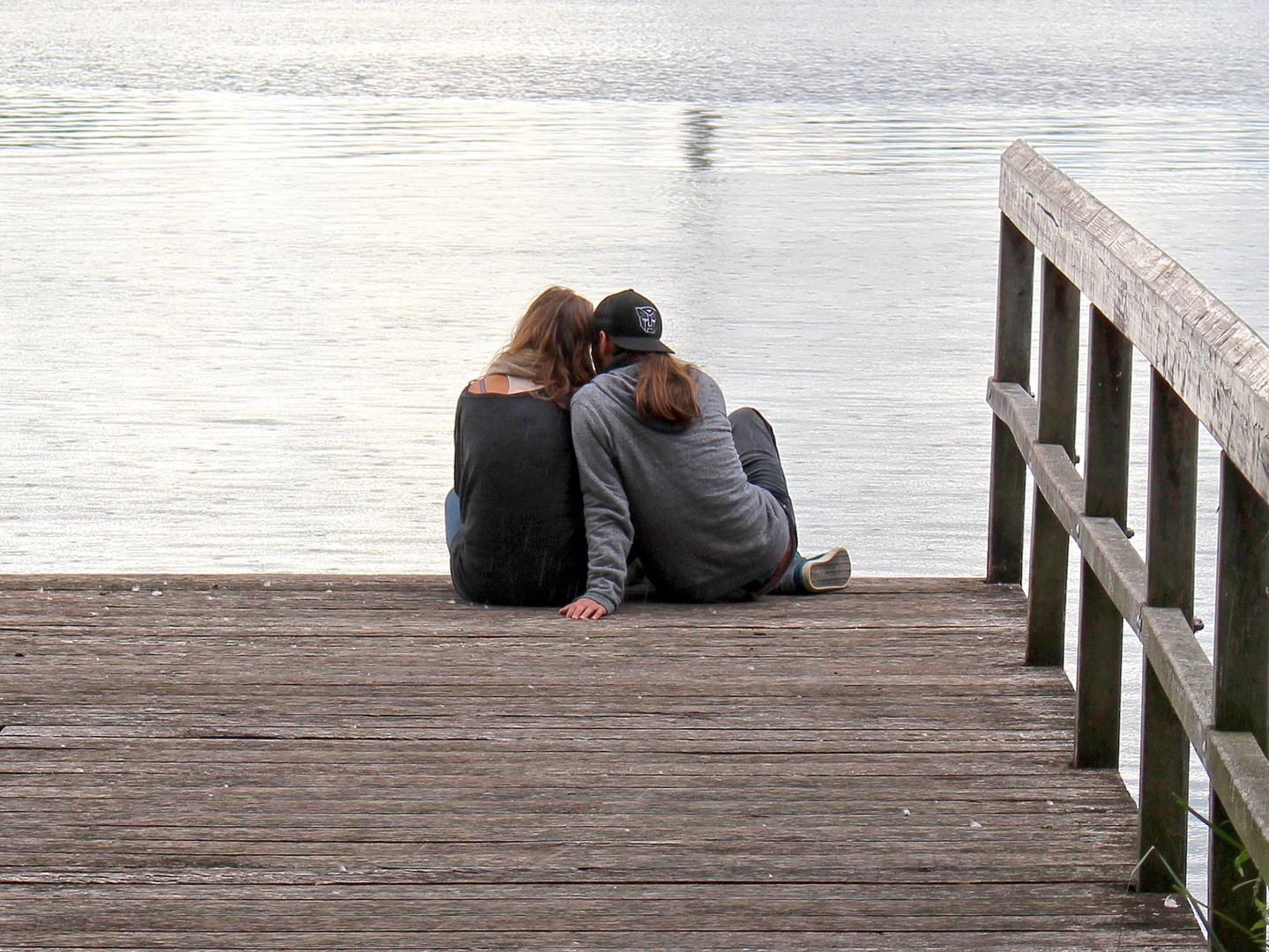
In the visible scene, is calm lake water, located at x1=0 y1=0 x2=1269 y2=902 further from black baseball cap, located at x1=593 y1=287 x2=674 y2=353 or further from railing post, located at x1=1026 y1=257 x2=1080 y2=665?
black baseball cap, located at x1=593 y1=287 x2=674 y2=353

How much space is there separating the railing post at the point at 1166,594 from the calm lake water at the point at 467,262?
6.33 ft

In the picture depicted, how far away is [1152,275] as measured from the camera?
277 cm

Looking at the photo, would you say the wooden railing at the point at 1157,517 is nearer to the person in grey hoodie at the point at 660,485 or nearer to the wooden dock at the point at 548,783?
the wooden dock at the point at 548,783

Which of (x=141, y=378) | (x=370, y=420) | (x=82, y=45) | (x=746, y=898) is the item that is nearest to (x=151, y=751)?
(x=746, y=898)

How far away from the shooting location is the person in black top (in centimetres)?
453

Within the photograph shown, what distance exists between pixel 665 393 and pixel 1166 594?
181 centimetres

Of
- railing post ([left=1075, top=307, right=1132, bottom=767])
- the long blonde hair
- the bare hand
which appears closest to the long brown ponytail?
the long blonde hair

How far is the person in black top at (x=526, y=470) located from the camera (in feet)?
14.9

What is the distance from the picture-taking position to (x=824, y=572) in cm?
475

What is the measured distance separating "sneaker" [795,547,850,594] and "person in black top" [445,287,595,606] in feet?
1.77

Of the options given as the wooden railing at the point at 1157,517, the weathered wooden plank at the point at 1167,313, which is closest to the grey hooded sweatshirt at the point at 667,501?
the wooden railing at the point at 1157,517

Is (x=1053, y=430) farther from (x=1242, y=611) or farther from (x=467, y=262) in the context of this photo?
(x=467, y=262)

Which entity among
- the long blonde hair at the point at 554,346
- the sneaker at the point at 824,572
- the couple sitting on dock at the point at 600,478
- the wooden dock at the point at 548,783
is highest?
the long blonde hair at the point at 554,346

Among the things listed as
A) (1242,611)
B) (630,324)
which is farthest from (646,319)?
(1242,611)
